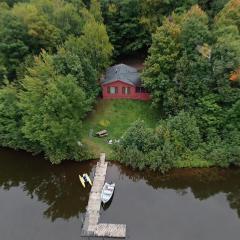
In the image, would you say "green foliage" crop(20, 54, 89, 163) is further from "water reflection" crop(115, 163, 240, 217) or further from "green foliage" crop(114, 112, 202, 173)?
"water reflection" crop(115, 163, 240, 217)

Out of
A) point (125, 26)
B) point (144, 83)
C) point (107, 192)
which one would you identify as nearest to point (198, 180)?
point (107, 192)

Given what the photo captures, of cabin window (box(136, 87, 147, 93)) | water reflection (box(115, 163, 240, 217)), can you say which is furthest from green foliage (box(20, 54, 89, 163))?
cabin window (box(136, 87, 147, 93))

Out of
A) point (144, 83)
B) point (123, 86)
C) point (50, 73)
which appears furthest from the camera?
point (123, 86)

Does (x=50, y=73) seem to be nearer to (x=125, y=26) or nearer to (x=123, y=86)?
(x=123, y=86)

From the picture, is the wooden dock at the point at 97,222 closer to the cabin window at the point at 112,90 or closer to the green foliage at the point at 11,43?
the cabin window at the point at 112,90

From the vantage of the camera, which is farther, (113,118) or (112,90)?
(112,90)
